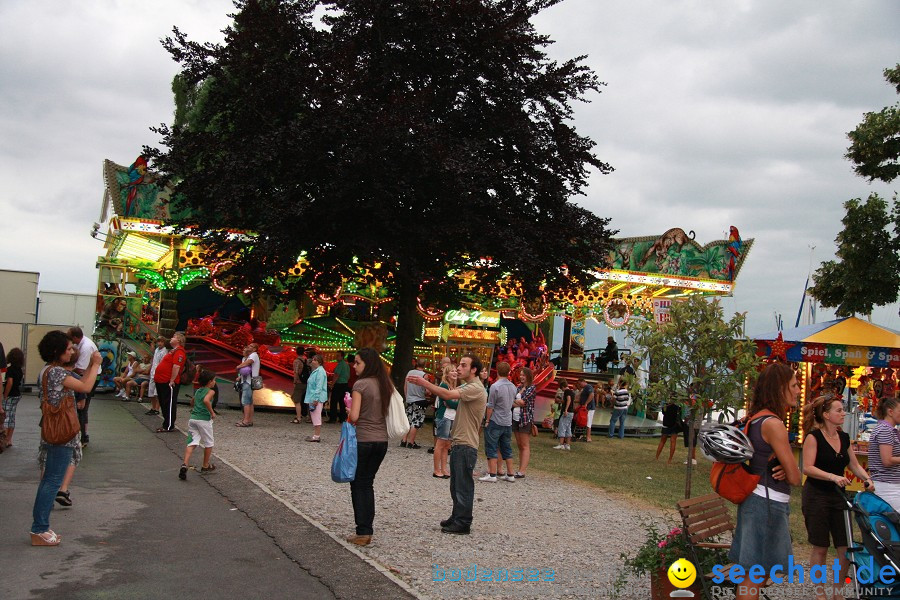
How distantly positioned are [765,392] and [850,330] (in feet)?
47.0

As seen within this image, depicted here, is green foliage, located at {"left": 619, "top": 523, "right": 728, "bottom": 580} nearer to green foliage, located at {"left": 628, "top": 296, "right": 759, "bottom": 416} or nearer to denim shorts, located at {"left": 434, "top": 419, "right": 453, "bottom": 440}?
green foliage, located at {"left": 628, "top": 296, "right": 759, "bottom": 416}

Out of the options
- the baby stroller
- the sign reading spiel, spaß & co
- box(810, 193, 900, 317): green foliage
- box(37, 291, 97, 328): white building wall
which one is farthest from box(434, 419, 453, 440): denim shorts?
box(37, 291, 97, 328): white building wall

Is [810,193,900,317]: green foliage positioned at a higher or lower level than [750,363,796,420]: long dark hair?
higher

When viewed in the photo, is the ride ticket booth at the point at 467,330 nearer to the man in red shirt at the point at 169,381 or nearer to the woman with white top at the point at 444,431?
the man in red shirt at the point at 169,381

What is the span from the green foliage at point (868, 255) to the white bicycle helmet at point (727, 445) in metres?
18.1

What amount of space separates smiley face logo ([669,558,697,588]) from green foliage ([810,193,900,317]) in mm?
17678

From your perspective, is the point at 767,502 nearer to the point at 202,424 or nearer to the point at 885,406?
the point at 885,406

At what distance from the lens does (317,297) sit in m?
21.7

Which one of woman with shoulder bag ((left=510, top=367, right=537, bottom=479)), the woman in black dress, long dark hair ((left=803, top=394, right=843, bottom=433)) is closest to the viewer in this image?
the woman in black dress

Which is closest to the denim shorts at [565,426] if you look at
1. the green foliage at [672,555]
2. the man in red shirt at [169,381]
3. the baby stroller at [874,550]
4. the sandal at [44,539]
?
the man in red shirt at [169,381]

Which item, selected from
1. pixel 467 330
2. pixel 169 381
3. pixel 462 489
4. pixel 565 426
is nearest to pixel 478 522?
pixel 462 489

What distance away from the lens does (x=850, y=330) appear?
17500 mm

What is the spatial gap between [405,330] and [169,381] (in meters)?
7.16

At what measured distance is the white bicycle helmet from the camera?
461 centimetres
